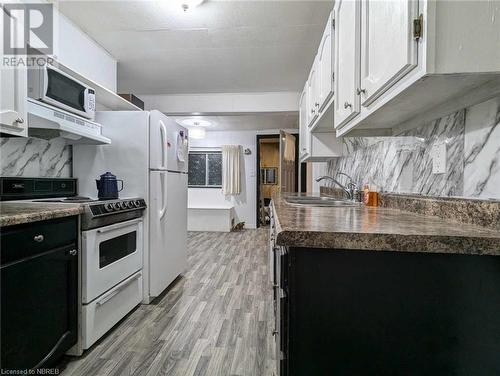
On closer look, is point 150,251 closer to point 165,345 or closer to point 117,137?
point 165,345

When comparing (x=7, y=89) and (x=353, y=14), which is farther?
(x=7, y=89)

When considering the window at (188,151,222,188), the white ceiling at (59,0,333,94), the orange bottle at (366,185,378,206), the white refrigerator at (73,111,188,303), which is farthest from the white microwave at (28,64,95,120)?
the window at (188,151,222,188)

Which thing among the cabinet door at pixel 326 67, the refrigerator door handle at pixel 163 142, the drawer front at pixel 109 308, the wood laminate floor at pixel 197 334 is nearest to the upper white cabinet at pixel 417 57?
the cabinet door at pixel 326 67

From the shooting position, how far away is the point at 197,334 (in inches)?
76.2

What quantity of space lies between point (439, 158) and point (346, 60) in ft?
1.96

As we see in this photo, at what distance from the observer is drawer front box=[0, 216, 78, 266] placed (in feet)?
3.89

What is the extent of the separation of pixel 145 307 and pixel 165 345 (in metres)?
0.68

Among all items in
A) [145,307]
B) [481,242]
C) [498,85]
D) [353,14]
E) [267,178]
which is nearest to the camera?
[481,242]

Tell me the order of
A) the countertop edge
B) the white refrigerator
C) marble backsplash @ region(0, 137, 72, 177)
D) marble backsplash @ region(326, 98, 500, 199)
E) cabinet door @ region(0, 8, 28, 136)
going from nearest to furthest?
the countertop edge, marble backsplash @ region(326, 98, 500, 199), cabinet door @ region(0, 8, 28, 136), marble backsplash @ region(0, 137, 72, 177), the white refrigerator

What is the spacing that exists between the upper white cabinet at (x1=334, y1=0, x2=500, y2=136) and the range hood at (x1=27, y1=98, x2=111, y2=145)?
5.71 feet

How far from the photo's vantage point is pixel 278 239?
2.38 feet

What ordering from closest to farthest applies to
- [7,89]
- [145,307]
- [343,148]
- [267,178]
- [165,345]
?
[7,89] < [165,345] < [145,307] < [343,148] < [267,178]

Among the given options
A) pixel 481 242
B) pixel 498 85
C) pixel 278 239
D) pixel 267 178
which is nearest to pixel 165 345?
pixel 278 239

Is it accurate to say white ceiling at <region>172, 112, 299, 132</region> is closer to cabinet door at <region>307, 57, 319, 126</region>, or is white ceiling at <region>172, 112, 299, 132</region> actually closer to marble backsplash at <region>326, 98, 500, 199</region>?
cabinet door at <region>307, 57, 319, 126</region>
